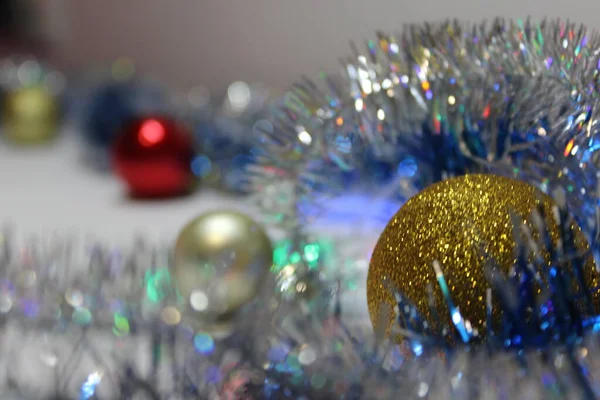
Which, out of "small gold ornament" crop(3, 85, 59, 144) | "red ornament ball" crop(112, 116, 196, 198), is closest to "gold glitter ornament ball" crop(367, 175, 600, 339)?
"red ornament ball" crop(112, 116, 196, 198)

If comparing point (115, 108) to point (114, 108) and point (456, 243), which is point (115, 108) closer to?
point (114, 108)

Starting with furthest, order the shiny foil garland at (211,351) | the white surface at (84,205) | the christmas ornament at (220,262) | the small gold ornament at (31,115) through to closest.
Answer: the small gold ornament at (31,115), the white surface at (84,205), the christmas ornament at (220,262), the shiny foil garland at (211,351)

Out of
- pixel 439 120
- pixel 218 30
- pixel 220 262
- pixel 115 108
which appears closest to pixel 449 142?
pixel 439 120

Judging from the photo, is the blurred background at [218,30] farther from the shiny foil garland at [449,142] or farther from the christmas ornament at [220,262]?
the christmas ornament at [220,262]

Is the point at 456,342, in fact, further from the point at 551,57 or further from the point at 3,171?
the point at 3,171

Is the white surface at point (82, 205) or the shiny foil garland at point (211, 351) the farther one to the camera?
the white surface at point (82, 205)

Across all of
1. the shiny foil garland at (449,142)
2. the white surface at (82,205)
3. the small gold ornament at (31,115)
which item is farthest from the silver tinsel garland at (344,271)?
the small gold ornament at (31,115)
